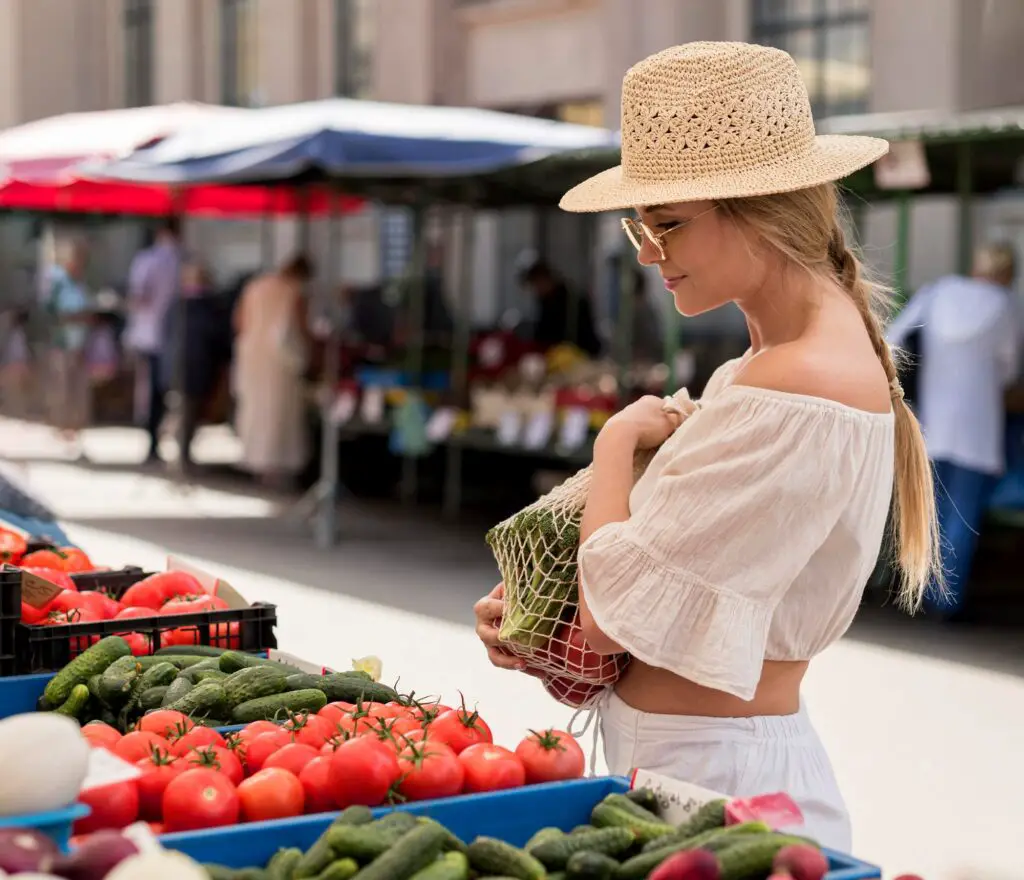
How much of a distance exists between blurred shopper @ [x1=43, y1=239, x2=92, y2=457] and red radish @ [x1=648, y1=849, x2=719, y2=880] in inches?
628

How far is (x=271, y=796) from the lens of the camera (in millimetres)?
2387

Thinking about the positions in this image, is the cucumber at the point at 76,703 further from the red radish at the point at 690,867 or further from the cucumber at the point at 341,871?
the red radish at the point at 690,867

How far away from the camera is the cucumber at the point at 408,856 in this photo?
2.12 meters

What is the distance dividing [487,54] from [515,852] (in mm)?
18032

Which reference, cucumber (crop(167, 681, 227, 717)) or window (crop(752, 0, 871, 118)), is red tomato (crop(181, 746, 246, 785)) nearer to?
cucumber (crop(167, 681, 227, 717))

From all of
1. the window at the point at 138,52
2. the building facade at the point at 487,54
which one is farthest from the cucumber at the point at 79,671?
the window at the point at 138,52

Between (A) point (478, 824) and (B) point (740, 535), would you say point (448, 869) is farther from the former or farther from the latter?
(B) point (740, 535)

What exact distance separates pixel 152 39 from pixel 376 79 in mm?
8885

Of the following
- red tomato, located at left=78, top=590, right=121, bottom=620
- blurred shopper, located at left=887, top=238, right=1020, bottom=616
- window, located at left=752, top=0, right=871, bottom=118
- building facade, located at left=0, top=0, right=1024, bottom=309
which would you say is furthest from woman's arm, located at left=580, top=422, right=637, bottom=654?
window, located at left=752, top=0, right=871, bottom=118

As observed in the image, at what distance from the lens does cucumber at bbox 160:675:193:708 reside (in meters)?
2.97

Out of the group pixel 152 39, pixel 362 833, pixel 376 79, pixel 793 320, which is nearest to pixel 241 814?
pixel 362 833

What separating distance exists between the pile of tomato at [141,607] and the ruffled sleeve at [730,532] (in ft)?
4.38

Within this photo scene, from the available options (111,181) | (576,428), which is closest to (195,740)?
(576,428)

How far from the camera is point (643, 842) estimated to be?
90.4 inches
